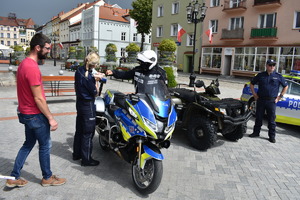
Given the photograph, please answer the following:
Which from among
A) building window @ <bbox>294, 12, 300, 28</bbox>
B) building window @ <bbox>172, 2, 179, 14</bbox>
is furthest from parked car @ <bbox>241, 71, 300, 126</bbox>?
building window @ <bbox>172, 2, 179, 14</bbox>

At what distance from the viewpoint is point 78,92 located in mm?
3801

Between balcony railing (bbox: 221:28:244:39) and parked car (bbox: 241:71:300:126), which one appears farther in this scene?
balcony railing (bbox: 221:28:244:39)

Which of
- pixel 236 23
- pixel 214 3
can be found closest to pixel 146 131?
pixel 236 23

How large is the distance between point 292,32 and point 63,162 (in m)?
24.4

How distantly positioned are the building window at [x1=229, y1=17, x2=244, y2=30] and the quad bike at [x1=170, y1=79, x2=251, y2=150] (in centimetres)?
2469

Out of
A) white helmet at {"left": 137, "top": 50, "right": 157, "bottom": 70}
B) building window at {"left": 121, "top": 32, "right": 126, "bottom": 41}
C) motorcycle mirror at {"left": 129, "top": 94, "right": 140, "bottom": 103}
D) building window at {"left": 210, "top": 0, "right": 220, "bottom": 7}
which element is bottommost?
motorcycle mirror at {"left": 129, "top": 94, "right": 140, "bottom": 103}

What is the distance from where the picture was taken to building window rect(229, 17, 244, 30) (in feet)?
89.6

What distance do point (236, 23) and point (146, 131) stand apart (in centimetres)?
2796

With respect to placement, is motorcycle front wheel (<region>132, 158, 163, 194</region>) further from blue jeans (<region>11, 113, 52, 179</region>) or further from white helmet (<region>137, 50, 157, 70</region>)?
white helmet (<region>137, 50, 157, 70</region>)

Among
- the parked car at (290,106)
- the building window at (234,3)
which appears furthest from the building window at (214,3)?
the parked car at (290,106)

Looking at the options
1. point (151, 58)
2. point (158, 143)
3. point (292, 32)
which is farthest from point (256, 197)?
point (292, 32)

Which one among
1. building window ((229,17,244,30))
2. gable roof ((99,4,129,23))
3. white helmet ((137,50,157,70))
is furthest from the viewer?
gable roof ((99,4,129,23))

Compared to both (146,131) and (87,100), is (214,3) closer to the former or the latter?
(87,100)

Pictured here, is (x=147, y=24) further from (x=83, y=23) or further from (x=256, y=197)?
(x=256, y=197)
